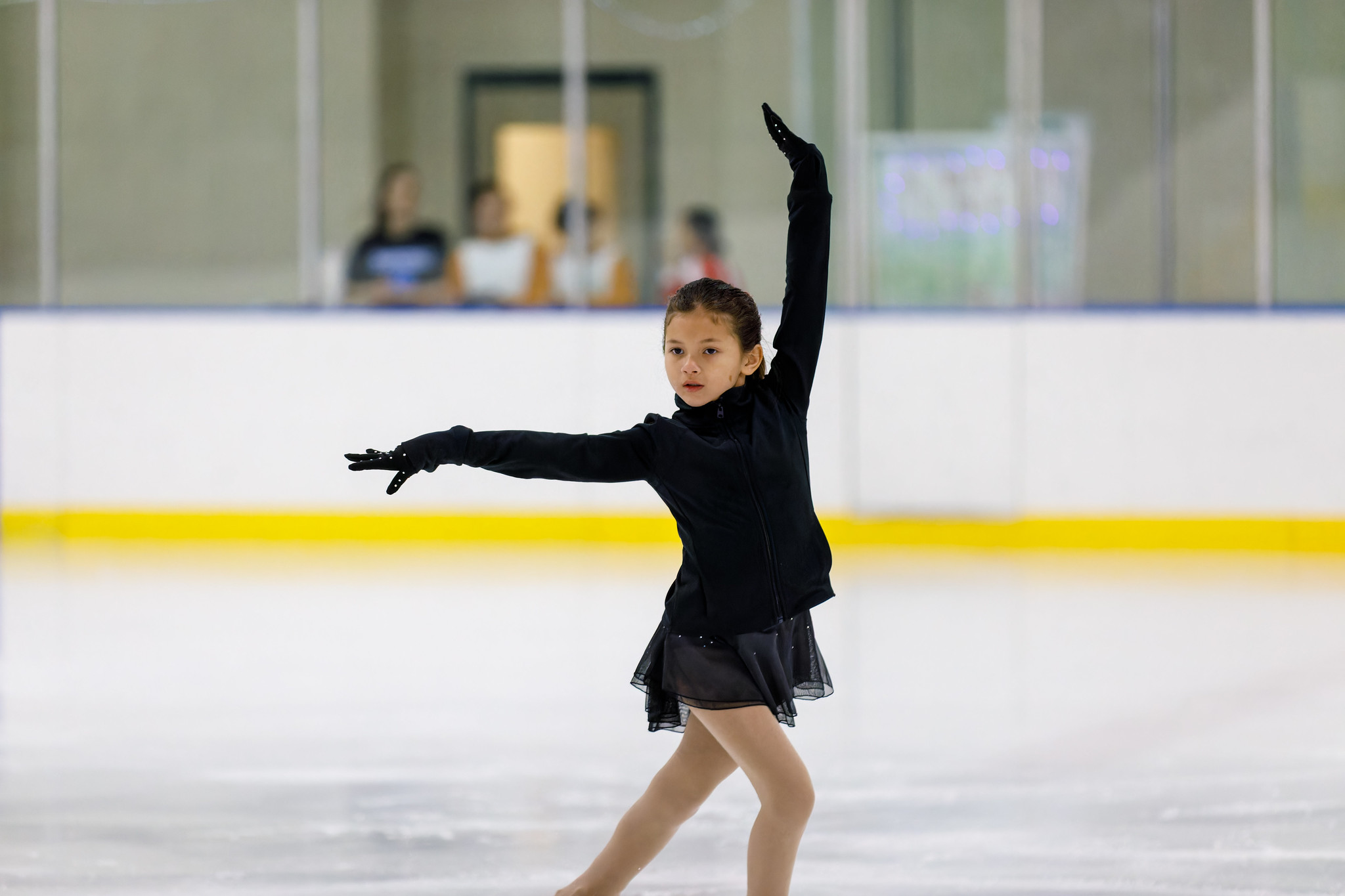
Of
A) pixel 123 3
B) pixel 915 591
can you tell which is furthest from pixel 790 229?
pixel 123 3

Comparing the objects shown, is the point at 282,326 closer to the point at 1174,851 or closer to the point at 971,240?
the point at 971,240

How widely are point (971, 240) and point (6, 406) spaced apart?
4548 mm

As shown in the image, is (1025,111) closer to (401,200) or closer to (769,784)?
(401,200)

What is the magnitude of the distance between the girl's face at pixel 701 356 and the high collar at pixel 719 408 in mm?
14

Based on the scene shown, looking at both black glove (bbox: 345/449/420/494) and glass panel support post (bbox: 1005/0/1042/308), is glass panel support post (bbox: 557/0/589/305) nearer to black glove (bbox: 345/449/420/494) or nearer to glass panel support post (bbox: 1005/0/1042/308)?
glass panel support post (bbox: 1005/0/1042/308)

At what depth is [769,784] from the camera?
1797mm

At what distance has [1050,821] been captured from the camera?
2.55 meters

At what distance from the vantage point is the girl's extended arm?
169 centimetres

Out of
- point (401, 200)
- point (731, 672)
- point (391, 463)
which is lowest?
point (731, 672)

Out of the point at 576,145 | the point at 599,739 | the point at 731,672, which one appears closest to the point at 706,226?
the point at 576,145

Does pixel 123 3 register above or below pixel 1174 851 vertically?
above

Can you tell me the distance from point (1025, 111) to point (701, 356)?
231 inches

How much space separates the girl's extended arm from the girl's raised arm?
0.23 m

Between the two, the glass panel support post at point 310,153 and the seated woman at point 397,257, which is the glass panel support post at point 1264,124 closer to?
the seated woman at point 397,257
